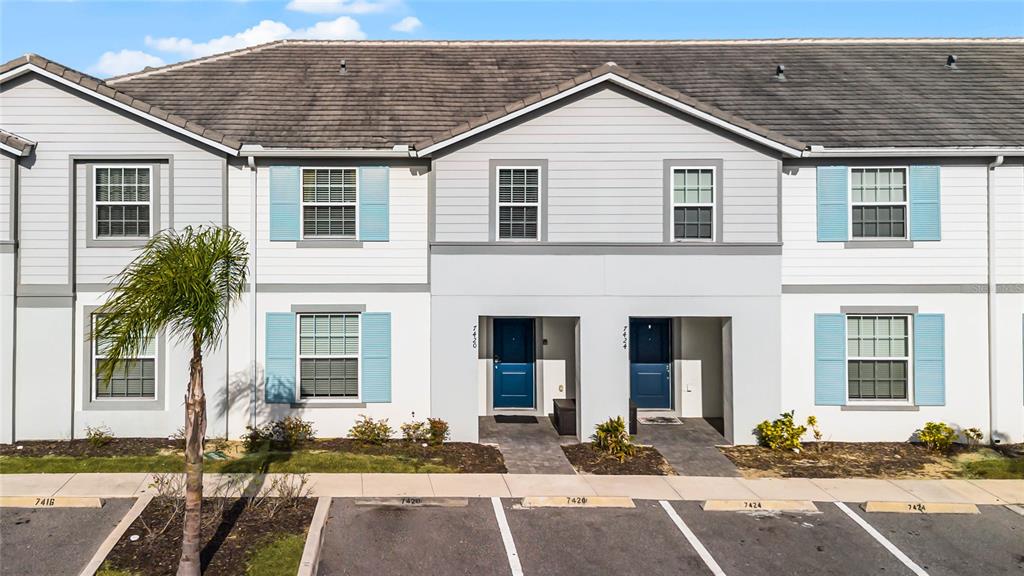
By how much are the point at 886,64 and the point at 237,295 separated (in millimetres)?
17597

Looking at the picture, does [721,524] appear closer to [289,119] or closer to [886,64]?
[289,119]

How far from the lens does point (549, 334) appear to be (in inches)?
599

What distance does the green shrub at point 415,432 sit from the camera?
13070mm

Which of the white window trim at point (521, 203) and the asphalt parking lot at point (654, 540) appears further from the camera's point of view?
the white window trim at point (521, 203)

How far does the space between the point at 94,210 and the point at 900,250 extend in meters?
16.6

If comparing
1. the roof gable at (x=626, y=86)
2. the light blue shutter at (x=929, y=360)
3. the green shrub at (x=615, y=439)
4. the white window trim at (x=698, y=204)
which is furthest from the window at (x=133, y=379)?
the light blue shutter at (x=929, y=360)

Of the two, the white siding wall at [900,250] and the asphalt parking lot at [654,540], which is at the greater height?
the white siding wall at [900,250]

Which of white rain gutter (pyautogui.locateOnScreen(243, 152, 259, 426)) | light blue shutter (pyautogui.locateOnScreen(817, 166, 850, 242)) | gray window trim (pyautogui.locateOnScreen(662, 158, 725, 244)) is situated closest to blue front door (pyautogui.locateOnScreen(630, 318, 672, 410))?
gray window trim (pyautogui.locateOnScreen(662, 158, 725, 244))

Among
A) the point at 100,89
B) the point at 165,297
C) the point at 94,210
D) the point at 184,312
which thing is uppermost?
the point at 100,89

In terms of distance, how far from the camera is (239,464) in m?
11.5

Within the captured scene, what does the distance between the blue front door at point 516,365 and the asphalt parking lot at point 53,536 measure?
7.96m

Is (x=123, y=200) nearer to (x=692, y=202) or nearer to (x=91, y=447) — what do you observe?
(x=91, y=447)

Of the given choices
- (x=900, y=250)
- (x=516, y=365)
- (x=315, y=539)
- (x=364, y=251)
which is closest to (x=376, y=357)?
(x=364, y=251)

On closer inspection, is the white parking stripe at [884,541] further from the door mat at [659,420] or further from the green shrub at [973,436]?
the green shrub at [973,436]
